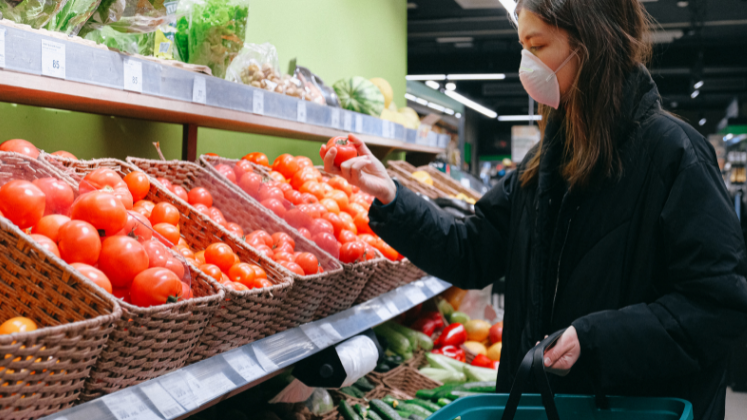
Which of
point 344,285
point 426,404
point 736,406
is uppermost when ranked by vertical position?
point 344,285

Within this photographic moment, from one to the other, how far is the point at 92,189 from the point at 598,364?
1195 millimetres

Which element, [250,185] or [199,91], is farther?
[250,185]

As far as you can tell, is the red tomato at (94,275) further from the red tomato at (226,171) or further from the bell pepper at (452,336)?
the bell pepper at (452,336)

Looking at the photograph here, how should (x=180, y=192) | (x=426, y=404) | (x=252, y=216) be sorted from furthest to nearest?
1. (x=426, y=404)
2. (x=252, y=216)
3. (x=180, y=192)

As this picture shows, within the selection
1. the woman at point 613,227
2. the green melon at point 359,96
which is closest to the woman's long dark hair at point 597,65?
the woman at point 613,227

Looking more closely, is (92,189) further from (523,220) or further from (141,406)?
(523,220)

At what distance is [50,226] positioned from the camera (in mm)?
1091

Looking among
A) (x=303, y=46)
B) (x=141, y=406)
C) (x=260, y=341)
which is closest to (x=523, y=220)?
(x=260, y=341)

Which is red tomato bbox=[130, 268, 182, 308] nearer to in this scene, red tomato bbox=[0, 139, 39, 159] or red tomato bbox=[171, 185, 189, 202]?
red tomato bbox=[0, 139, 39, 159]

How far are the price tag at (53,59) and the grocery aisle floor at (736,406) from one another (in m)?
5.18

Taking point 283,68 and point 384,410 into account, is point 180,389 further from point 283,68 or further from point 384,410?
point 283,68

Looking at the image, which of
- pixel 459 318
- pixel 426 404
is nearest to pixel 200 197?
pixel 426 404

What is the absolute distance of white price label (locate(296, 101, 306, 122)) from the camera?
219cm

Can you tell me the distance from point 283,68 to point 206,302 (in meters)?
2.08
